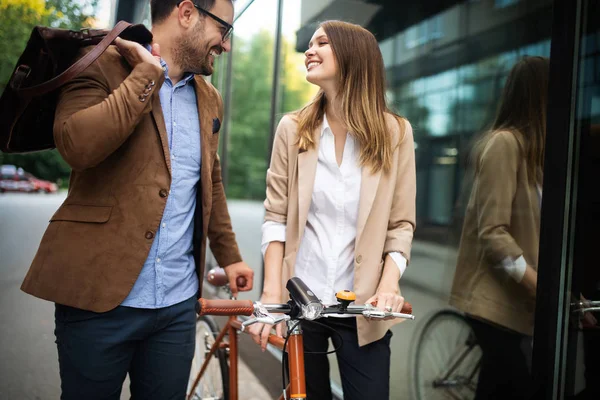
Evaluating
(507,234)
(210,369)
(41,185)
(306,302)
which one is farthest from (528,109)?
(41,185)

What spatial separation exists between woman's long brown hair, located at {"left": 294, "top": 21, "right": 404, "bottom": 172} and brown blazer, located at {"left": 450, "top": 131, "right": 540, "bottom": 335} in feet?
2.93

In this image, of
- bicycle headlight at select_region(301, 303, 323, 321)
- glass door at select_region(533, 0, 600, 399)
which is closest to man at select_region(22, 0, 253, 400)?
bicycle headlight at select_region(301, 303, 323, 321)

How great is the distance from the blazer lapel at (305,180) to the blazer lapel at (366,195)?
18cm

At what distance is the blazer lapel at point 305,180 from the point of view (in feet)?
6.81

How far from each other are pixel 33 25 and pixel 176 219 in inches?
73.1

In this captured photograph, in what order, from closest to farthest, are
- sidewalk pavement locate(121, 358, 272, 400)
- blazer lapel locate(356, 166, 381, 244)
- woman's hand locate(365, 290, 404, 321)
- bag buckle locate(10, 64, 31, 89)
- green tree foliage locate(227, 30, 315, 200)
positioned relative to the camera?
bag buckle locate(10, 64, 31, 89) → woman's hand locate(365, 290, 404, 321) → blazer lapel locate(356, 166, 381, 244) → sidewalk pavement locate(121, 358, 272, 400) → green tree foliage locate(227, 30, 315, 200)

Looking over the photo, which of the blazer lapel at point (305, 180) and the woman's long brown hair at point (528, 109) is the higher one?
the woman's long brown hair at point (528, 109)

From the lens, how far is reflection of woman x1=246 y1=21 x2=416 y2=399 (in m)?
2.04

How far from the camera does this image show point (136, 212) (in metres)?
1.88

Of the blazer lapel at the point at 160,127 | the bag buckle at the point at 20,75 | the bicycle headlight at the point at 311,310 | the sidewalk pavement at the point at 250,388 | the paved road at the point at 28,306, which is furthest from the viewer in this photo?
the sidewalk pavement at the point at 250,388

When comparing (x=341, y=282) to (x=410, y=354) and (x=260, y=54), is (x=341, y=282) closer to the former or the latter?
(x=410, y=354)

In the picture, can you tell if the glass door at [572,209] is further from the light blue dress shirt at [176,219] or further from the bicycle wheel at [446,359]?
the light blue dress shirt at [176,219]

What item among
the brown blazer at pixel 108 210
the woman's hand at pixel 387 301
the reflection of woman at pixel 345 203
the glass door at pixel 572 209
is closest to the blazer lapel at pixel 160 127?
the brown blazer at pixel 108 210

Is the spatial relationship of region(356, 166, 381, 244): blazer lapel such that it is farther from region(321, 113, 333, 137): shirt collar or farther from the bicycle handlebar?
the bicycle handlebar
